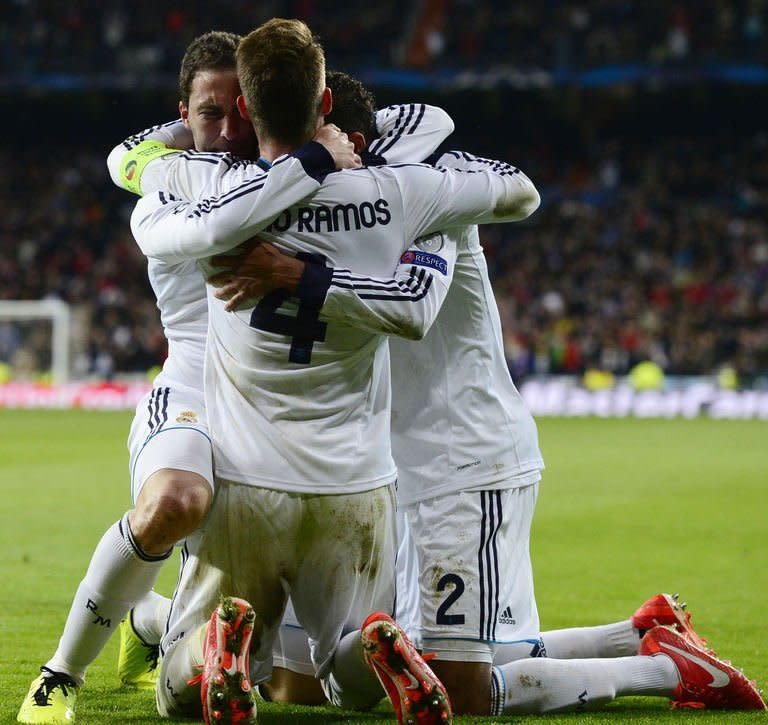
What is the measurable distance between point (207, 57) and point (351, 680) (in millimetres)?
1882

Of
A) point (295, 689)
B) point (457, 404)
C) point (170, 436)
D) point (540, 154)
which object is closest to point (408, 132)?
point (457, 404)

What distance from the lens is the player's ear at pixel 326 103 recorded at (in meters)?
3.40

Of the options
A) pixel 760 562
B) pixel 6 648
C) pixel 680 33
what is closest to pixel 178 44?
pixel 680 33

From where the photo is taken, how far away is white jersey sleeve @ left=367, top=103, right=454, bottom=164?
3.64 metres

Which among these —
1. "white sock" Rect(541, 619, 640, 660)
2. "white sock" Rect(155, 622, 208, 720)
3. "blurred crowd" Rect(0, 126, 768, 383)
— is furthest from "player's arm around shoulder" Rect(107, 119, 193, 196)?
"blurred crowd" Rect(0, 126, 768, 383)

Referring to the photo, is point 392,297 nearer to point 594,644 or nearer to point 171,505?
point 171,505

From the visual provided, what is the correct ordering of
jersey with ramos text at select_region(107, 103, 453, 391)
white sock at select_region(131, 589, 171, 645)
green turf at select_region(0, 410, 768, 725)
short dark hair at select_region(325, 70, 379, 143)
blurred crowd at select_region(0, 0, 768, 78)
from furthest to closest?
blurred crowd at select_region(0, 0, 768, 78) → green turf at select_region(0, 410, 768, 725) → white sock at select_region(131, 589, 171, 645) → short dark hair at select_region(325, 70, 379, 143) → jersey with ramos text at select_region(107, 103, 453, 391)

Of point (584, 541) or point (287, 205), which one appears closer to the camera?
point (287, 205)

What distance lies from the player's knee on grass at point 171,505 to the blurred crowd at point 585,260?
67.4 feet

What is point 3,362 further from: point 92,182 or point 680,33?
point 680,33

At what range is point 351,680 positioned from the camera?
3617mm

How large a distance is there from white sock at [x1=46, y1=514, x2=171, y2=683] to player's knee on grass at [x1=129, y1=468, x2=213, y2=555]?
117mm

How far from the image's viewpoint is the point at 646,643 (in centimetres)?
420

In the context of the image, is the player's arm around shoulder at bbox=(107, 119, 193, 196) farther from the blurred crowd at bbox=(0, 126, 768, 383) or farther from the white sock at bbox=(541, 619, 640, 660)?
the blurred crowd at bbox=(0, 126, 768, 383)
